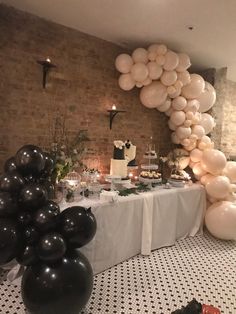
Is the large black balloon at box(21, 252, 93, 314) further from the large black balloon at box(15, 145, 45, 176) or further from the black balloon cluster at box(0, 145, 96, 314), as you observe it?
the large black balloon at box(15, 145, 45, 176)

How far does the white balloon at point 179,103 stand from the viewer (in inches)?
153

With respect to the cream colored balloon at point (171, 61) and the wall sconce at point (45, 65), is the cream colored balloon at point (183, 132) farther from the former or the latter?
the wall sconce at point (45, 65)

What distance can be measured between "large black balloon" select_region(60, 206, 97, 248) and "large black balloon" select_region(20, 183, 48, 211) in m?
0.20

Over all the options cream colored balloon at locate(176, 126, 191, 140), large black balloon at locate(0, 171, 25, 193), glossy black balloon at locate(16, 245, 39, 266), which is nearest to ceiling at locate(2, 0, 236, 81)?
cream colored balloon at locate(176, 126, 191, 140)

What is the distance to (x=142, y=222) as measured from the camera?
10.3ft

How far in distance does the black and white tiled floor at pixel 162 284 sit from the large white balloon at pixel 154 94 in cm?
201

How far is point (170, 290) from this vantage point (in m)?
2.44

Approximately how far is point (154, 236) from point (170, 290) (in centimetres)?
90

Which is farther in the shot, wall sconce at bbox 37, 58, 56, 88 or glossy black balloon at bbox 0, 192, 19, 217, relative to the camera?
wall sconce at bbox 37, 58, 56, 88

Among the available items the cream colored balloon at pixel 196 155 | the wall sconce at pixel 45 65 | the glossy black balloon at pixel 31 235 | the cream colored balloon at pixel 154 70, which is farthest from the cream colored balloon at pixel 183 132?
the glossy black balloon at pixel 31 235

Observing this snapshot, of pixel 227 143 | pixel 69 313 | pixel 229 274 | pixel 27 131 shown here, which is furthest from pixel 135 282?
pixel 227 143

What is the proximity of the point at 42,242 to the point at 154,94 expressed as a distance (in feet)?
8.50

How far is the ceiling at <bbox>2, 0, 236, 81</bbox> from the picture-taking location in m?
2.61

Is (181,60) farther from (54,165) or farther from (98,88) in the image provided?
(54,165)
